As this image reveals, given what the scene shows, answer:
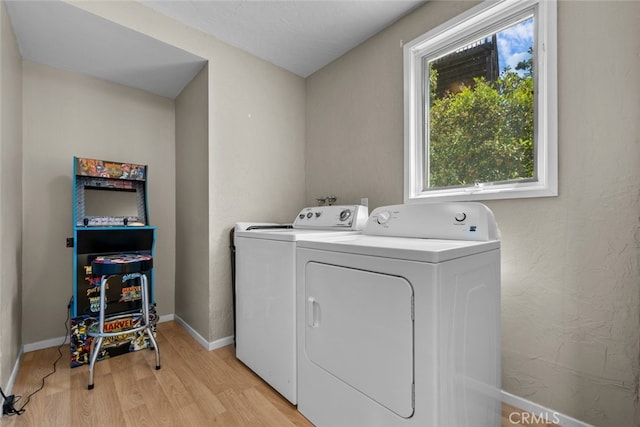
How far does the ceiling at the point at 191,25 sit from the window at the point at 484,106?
42 cm

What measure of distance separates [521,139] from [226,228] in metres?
2.07

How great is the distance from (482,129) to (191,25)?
218 centimetres

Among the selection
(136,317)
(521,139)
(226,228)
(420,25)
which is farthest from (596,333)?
(136,317)

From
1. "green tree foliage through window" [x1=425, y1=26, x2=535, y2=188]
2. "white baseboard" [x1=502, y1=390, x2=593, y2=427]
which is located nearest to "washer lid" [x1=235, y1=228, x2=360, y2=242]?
"green tree foliage through window" [x1=425, y1=26, x2=535, y2=188]

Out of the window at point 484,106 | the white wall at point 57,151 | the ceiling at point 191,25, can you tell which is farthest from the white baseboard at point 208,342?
the ceiling at point 191,25

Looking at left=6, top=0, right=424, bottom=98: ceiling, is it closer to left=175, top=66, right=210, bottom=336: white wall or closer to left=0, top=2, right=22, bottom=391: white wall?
left=0, top=2, right=22, bottom=391: white wall

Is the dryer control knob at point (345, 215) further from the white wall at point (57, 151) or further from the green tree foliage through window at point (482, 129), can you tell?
the white wall at point (57, 151)

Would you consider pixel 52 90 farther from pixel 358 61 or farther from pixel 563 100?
pixel 563 100

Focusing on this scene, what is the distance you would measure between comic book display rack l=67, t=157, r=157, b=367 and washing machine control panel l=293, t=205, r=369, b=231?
1.23 m

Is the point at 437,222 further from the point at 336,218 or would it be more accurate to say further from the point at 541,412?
the point at 541,412

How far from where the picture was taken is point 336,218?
2.08m

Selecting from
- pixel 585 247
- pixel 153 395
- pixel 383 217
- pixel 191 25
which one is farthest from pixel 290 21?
pixel 153 395

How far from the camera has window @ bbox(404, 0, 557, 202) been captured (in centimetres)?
146

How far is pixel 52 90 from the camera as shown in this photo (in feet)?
7.43
